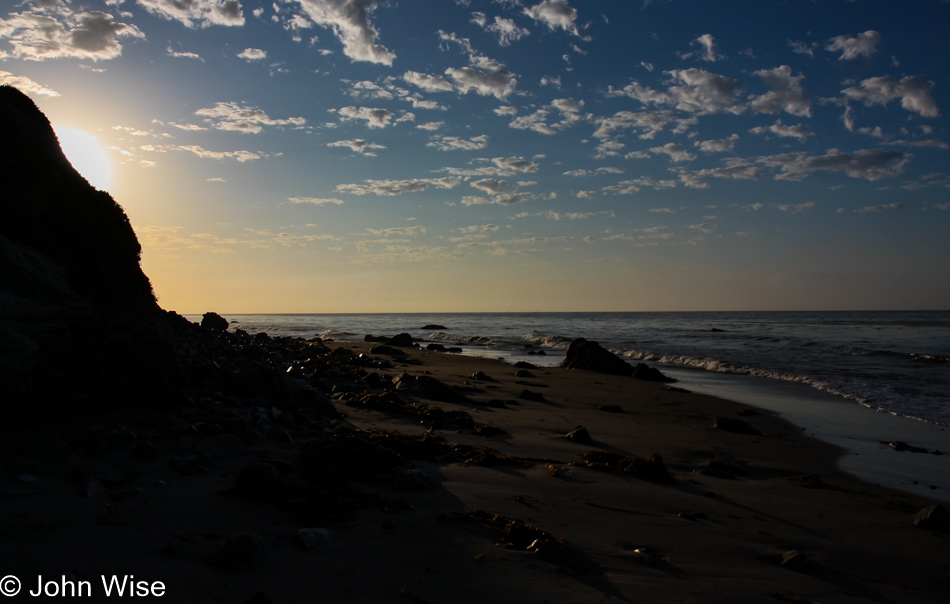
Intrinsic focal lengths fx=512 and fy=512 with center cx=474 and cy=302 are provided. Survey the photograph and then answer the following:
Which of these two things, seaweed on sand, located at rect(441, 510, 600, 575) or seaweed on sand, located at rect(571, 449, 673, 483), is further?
seaweed on sand, located at rect(571, 449, 673, 483)

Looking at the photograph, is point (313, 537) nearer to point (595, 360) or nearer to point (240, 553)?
point (240, 553)

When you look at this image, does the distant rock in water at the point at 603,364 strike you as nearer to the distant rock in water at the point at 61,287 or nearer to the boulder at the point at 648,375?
the boulder at the point at 648,375

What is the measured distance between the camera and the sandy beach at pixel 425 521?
3.11 meters

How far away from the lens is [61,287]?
5473 mm

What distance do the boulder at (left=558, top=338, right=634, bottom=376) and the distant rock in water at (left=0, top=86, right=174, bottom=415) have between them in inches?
614

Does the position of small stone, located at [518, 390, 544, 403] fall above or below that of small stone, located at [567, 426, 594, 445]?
below

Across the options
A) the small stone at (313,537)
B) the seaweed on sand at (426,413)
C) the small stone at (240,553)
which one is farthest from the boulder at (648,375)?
the small stone at (240,553)

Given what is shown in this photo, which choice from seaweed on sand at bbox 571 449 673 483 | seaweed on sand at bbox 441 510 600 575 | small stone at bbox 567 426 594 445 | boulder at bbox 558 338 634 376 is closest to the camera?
seaweed on sand at bbox 441 510 600 575

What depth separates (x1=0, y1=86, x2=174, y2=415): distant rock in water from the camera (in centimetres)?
481

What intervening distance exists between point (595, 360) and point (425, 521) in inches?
643

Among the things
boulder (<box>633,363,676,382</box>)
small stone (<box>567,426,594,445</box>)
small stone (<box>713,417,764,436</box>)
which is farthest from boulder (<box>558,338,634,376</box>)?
small stone (<box>567,426,594,445</box>)

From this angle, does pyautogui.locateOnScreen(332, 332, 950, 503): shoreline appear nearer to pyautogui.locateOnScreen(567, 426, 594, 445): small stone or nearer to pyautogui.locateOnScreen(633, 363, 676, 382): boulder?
pyautogui.locateOnScreen(633, 363, 676, 382): boulder

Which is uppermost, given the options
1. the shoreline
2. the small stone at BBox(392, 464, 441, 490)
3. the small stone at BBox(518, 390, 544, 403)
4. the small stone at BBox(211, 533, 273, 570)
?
Result: the small stone at BBox(211, 533, 273, 570)

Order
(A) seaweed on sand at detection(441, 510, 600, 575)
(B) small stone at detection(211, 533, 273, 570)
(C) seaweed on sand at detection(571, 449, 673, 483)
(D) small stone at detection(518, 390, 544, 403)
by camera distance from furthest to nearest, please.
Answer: (D) small stone at detection(518, 390, 544, 403) → (C) seaweed on sand at detection(571, 449, 673, 483) → (A) seaweed on sand at detection(441, 510, 600, 575) → (B) small stone at detection(211, 533, 273, 570)
